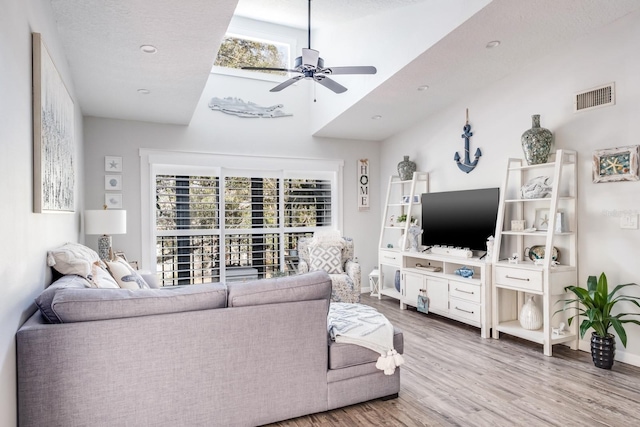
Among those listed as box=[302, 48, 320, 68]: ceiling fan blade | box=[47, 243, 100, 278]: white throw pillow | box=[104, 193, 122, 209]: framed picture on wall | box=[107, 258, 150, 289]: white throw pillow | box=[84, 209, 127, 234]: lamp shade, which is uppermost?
box=[302, 48, 320, 68]: ceiling fan blade

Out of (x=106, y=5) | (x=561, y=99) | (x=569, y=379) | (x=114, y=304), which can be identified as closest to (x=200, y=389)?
(x=114, y=304)

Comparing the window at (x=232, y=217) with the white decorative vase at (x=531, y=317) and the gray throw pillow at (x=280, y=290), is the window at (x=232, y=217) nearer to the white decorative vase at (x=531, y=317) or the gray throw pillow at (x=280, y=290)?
the white decorative vase at (x=531, y=317)

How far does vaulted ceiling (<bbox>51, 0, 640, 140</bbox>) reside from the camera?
249 centimetres

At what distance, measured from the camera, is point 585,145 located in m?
3.43

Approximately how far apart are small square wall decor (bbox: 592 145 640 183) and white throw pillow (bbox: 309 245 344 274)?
2919mm

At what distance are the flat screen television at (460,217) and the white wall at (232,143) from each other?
1.39 metres

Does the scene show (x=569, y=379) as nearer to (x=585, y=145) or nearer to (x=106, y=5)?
(x=585, y=145)

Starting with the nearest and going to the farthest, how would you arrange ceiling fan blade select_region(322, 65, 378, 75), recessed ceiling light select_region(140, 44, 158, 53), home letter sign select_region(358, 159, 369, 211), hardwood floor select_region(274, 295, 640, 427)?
hardwood floor select_region(274, 295, 640, 427), recessed ceiling light select_region(140, 44, 158, 53), ceiling fan blade select_region(322, 65, 378, 75), home letter sign select_region(358, 159, 369, 211)

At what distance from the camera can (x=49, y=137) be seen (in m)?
2.18

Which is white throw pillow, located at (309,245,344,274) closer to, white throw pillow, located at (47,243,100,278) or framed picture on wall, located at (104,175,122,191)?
framed picture on wall, located at (104,175,122,191)

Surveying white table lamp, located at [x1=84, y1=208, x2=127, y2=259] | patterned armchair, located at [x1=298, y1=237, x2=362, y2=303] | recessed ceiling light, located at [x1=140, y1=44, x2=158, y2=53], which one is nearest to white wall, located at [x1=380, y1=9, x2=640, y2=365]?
patterned armchair, located at [x1=298, y1=237, x2=362, y2=303]

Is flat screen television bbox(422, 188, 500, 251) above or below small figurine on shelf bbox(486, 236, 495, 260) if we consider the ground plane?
above

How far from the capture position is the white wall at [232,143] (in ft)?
15.3

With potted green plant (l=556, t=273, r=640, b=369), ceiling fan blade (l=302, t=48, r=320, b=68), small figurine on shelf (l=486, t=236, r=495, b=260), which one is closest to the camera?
potted green plant (l=556, t=273, r=640, b=369)
